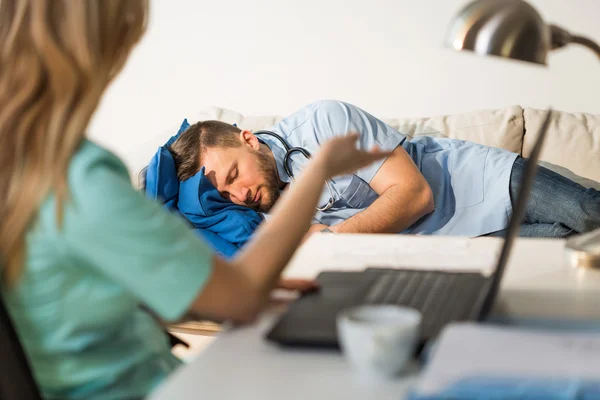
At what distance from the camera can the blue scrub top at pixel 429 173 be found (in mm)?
2418

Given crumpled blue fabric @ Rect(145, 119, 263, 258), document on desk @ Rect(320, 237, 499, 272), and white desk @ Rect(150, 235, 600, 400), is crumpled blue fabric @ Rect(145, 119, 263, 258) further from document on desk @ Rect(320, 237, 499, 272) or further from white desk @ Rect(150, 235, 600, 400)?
white desk @ Rect(150, 235, 600, 400)

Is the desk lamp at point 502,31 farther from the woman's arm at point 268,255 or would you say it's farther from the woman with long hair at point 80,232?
the woman with long hair at point 80,232

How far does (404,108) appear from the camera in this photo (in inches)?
121

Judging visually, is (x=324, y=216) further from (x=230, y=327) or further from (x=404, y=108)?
(x=230, y=327)

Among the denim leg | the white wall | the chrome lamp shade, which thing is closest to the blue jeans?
the denim leg

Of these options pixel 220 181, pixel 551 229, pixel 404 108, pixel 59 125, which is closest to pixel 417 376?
pixel 59 125

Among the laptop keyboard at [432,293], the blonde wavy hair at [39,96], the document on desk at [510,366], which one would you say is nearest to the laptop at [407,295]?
the laptop keyboard at [432,293]

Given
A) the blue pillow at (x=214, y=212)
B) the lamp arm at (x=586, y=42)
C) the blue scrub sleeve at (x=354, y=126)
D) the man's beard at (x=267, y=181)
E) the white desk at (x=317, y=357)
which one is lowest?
the blue pillow at (x=214, y=212)

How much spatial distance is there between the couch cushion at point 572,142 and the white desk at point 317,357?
142cm

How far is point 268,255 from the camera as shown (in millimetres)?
963

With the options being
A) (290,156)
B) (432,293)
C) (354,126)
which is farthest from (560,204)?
(432,293)

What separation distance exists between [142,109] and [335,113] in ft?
3.77

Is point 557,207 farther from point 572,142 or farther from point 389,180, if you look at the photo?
point 389,180

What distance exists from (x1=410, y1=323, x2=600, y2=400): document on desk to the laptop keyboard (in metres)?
0.13
